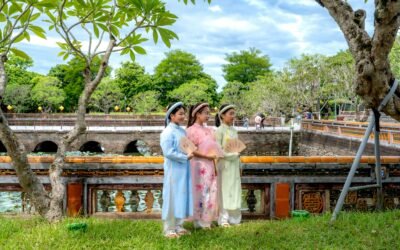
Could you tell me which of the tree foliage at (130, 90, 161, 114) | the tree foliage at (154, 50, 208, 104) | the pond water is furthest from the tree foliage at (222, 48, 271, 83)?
the pond water

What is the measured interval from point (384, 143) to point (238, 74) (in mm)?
53208

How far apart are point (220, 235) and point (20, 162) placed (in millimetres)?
2296

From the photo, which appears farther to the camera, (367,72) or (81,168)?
(81,168)

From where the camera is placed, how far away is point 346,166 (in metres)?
5.46

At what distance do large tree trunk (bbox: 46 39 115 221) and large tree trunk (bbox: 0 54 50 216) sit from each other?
0.10 meters

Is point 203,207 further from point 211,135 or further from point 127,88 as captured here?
point 127,88

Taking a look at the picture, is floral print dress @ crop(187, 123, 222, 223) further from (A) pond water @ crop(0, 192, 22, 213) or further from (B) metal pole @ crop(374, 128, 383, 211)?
(A) pond water @ crop(0, 192, 22, 213)

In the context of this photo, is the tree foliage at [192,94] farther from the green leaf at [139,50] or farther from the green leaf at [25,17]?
the green leaf at [25,17]

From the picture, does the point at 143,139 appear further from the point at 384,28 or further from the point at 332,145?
the point at 384,28

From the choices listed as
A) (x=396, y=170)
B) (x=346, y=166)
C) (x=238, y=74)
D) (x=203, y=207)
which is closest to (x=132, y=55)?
(x=203, y=207)

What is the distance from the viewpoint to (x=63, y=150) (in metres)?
4.84

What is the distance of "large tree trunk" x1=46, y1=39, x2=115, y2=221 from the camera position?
469 centimetres

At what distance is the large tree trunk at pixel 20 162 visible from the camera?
4.34 meters

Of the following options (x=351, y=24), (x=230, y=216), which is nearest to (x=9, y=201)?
Answer: (x=230, y=216)
